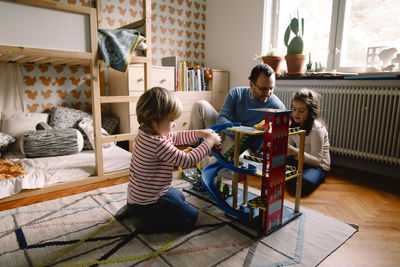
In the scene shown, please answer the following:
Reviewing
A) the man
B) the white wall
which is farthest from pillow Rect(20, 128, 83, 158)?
the white wall

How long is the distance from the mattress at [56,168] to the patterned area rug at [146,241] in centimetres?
20

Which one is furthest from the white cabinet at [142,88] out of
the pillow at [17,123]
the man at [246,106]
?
the pillow at [17,123]

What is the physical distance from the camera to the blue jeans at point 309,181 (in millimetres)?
1690

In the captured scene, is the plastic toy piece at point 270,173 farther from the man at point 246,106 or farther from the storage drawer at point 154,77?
the storage drawer at point 154,77

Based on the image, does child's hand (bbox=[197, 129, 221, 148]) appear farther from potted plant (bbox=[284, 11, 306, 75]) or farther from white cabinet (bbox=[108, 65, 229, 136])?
potted plant (bbox=[284, 11, 306, 75])

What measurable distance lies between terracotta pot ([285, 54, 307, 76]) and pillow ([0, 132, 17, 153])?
2366 mm

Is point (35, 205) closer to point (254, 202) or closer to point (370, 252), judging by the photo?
point (254, 202)

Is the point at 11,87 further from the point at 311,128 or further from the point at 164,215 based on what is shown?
the point at 311,128

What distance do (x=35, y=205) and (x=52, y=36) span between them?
37.5 inches

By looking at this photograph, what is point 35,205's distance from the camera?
1490 millimetres

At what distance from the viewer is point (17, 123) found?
7.29ft

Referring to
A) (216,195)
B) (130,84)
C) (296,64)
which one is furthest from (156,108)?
(296,64)

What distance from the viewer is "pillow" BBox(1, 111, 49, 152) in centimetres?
220

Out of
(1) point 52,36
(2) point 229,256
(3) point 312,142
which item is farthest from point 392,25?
(1) point 52,36
